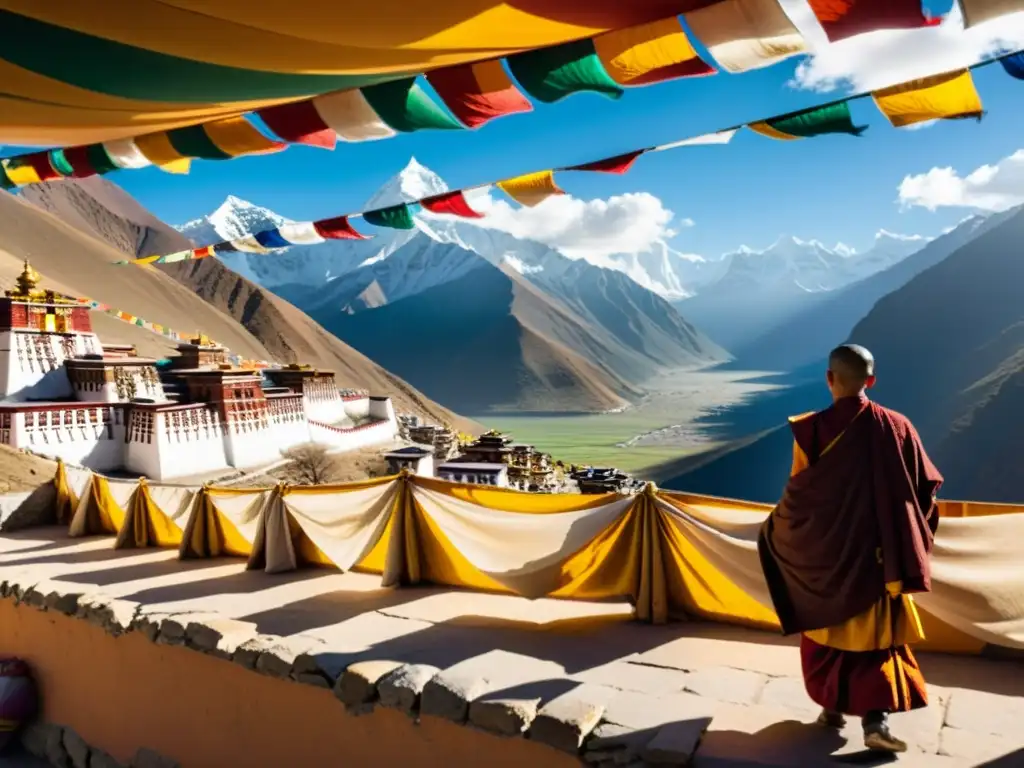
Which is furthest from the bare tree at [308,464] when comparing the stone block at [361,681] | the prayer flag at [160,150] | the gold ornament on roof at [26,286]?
the stone block at [361,681]

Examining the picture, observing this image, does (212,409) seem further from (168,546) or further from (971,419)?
(971,419)

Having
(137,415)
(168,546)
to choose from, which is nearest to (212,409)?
(137,415)

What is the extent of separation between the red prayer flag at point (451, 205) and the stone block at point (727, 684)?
11.6ft

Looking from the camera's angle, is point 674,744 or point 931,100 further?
point 931,100

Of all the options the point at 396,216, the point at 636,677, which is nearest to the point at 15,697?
the point at 396,216

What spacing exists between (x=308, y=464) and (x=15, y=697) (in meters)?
21.6

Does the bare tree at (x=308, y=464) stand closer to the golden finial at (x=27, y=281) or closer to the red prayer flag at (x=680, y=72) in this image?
the golden finial at (x=27, y=281)

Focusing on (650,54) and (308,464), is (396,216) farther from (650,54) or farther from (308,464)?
(308,464)

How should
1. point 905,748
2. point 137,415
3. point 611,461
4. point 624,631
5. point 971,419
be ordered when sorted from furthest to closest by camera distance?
point 611,461, point 971,419, point 137,415, point 624,631, point 905,748

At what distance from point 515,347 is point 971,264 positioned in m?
81.1

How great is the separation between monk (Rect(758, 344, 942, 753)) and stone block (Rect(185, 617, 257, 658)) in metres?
2.79

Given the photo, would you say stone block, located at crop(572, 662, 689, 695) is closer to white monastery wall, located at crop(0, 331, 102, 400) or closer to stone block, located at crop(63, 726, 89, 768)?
stone block, located at crop(63, 726, 89, 768)

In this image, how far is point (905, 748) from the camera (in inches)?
88.1

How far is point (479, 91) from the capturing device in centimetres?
380
